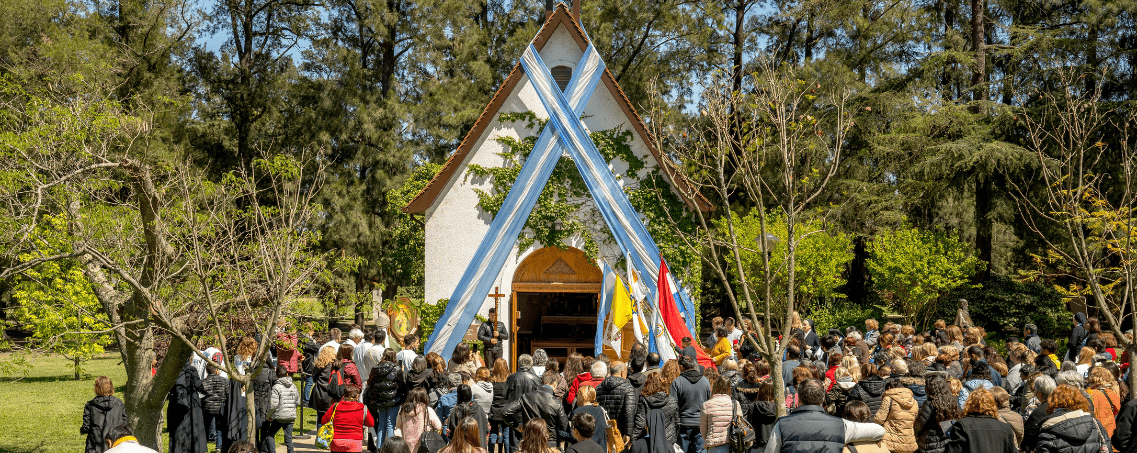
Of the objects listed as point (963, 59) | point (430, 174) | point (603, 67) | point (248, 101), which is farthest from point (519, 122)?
point (248, 101)

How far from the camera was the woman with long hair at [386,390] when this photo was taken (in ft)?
32.7

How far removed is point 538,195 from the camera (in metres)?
15.6

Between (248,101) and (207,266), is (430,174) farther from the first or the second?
(248,101)

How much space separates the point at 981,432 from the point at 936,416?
671 mm

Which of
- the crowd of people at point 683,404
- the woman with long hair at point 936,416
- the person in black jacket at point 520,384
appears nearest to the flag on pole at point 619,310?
the crowd of people at point 683,404

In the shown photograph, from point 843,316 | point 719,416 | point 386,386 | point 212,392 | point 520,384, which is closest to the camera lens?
point 719,416

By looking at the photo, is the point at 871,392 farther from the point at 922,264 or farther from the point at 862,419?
the point at 922,264

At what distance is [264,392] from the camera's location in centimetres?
1122

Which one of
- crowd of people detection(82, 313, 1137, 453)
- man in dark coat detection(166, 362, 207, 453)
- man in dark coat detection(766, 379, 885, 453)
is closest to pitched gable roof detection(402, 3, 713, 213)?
crowd of people detection(82, 313, 1137, 453)

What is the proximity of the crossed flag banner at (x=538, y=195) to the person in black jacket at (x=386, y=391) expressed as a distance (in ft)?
15.1

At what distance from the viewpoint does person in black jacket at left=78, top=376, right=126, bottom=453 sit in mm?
8969

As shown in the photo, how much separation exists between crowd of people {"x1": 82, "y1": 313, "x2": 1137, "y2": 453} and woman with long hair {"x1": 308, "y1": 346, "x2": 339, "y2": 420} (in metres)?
0.02

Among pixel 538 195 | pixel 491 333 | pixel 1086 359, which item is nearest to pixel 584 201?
pixel 538 195

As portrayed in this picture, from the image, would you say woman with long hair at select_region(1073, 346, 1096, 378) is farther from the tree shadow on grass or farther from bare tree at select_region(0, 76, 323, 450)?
the tree shadow on grass
